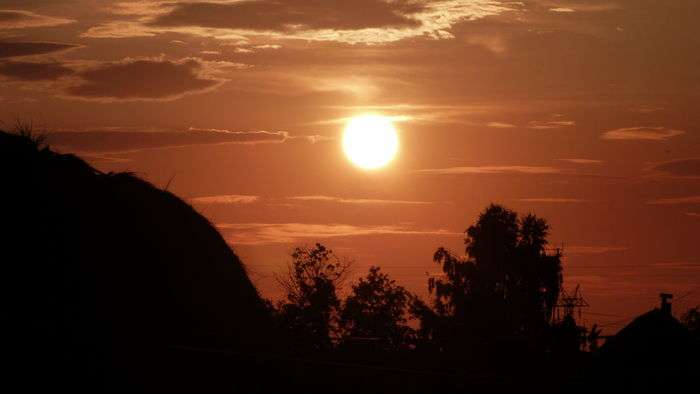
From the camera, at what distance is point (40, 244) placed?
7.81m

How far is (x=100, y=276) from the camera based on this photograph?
26.2 ft

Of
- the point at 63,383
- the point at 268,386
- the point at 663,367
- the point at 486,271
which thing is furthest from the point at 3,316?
the point at 486,271

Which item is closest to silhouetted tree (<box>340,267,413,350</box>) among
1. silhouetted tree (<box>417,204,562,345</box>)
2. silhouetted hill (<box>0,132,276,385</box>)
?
silhouetted tree (<box>417,204,562,345</box>)

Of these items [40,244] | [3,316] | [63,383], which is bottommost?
[63,383]

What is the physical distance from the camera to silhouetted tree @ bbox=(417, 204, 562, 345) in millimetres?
61969

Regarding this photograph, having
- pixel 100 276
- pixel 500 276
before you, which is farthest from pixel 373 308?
pixel 100 276

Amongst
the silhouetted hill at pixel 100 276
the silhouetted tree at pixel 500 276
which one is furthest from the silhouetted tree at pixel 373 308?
the silhouetted hill at pixel 100 276

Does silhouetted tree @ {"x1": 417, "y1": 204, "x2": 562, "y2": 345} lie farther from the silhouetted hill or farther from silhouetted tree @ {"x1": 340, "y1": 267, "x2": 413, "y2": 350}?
the silhouetted hill

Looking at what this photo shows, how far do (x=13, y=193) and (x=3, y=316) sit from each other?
150 centimetres

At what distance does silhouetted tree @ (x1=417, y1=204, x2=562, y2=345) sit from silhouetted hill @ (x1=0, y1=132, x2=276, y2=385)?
52.4 m

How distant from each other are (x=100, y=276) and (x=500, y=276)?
191ft

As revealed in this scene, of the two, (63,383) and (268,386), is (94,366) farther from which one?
(268,386)

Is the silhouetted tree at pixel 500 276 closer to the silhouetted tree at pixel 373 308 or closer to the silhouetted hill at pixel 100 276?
the silhouetted tree at pixel 373 308

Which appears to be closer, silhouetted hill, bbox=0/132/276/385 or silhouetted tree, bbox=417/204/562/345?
silhouetted hill, bbox=0/132/276/385
